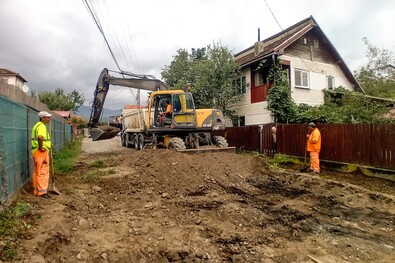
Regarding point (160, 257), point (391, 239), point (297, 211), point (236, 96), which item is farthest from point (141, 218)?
point (236, 96)

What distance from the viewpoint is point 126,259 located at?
3.92 meters

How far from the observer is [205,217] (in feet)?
18.4

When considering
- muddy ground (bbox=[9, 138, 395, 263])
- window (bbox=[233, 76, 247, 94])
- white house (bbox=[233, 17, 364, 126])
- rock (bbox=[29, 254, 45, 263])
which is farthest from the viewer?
window (bbox=[233, 76, 247, 94])

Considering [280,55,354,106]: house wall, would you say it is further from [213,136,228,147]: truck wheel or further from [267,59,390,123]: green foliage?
[213,136,228,147]: truck wheel

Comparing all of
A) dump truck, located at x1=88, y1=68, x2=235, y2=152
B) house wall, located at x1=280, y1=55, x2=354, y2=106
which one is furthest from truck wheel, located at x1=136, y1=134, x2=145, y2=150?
house wall, located at x1=280, y1=55, x2=354, y2=106

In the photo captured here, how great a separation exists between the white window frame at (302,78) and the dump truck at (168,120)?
7630mm

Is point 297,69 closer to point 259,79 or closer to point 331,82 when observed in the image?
point 259,79

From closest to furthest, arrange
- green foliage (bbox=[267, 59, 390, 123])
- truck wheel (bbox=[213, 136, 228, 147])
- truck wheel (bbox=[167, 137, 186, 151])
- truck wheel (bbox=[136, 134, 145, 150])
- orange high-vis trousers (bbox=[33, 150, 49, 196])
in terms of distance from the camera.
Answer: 1. orange high-vis trousers (bbox=[33, 150, 49, 196])
2. truck wheel (bbox=[167, 137, 186, 151])
3. truck wheel (bbox=[213, 136, 228, 147])
4. green foliage (bbox=[267, 59, 390, 123])
5. truck wheel (bbox=[136, 134, 145, 150])

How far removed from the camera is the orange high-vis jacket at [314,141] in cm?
1041

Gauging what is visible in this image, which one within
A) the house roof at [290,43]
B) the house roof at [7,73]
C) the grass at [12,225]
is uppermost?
the house roof at [7,73]

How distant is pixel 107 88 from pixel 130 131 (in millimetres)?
3842

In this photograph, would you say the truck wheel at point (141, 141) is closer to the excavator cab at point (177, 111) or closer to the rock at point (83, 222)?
the excavator cab at point (177, 111)

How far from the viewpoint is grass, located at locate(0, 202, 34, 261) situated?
355 centimetres

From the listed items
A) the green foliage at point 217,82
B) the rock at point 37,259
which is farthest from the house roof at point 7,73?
the rock at point 37,259
